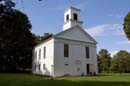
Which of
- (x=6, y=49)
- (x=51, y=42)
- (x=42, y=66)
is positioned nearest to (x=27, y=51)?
(x=6, y=49)

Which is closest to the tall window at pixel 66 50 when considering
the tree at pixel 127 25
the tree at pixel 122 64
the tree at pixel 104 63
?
the tree at pixel 127 25

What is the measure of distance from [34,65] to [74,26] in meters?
14.4

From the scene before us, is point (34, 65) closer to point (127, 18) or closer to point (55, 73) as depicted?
point (55, 73)

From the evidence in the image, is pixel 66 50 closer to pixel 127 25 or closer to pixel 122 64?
pixel 127 25

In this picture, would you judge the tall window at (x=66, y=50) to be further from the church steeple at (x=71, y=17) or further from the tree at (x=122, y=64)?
the tree at (x=122, y=64)

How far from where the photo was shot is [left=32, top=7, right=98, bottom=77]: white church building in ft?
108

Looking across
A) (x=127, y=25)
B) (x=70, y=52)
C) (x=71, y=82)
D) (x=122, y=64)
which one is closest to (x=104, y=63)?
(x=122, y=64)

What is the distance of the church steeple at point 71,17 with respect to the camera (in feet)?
121

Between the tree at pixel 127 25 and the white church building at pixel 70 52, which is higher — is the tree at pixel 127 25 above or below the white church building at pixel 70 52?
above

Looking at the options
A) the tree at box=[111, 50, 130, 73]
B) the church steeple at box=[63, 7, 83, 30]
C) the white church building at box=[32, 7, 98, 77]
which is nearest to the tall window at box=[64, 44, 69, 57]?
the white church building at box=[32, 7, 98, 77]

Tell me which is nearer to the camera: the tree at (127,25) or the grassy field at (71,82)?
the grassy field at (71,82)

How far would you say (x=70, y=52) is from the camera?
1356 inches

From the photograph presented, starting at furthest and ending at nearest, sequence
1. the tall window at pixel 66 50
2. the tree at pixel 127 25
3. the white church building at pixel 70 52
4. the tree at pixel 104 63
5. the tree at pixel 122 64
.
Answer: the tree at pixel 104 63 → the tree at pixel 122 64 → the tree at pixel 127 25 → the tall window at pixel 66 50 → the white church building at pixel 70 52

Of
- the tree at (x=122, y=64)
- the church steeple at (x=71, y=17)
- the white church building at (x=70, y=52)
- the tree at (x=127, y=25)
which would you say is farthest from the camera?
the tree at (x=122, y=64)
